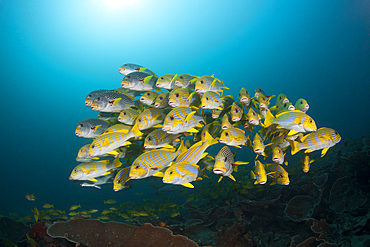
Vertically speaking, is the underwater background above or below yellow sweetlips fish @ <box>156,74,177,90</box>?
above

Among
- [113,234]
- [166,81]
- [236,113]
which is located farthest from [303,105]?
[113,234]

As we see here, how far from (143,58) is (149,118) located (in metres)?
39.0

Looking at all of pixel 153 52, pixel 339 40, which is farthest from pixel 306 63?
pixel 153 52

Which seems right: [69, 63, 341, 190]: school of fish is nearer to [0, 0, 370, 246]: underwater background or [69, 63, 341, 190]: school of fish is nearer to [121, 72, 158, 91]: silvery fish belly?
[121, 72, 158, 91]: silvery fish belly

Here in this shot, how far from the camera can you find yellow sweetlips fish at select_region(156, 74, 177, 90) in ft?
9.29

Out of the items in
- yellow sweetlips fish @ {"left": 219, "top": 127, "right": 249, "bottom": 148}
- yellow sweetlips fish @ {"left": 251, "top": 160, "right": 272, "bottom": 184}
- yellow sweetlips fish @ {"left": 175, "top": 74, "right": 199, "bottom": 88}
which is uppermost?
yellow sweetlips fish @ {"left": 175, "top": 74, "right": 199, "bottom": 88}

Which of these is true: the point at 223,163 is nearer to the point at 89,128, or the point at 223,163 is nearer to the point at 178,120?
the point at 178,120

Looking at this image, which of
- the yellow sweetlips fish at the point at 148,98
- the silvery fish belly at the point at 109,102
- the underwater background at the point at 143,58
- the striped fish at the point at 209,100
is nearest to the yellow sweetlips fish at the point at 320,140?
the striped fish at the point at 209,100

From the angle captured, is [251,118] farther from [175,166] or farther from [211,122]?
[175,166]

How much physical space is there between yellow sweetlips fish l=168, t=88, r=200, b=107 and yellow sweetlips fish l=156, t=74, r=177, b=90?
0.35 metres

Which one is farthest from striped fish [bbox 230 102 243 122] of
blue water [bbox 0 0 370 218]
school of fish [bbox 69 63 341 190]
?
blue water [bbox 0 0 370 218]

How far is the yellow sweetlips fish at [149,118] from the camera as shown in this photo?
259 cm

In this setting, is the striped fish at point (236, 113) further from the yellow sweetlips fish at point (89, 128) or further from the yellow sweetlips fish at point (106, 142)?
the yellow sweetlips fish at point (89, 128)

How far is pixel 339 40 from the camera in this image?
92.0 ft
